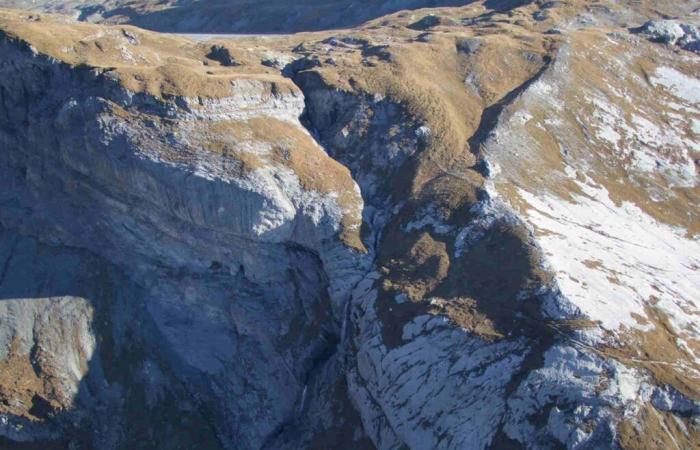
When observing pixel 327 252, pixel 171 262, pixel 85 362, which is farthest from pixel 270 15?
pixel 85 362

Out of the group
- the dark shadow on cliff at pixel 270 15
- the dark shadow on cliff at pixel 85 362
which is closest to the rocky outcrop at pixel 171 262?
the dark shadow on cliff at pixel 85 362

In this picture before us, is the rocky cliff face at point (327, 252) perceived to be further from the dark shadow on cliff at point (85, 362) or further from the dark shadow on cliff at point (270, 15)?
the dark shadow on cliff at point (270, 15)

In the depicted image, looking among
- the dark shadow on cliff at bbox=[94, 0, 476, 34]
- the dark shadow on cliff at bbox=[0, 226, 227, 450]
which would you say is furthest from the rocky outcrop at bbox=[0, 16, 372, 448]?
the dark shadow on cliff at bbox=[94, 0, 476, 34]

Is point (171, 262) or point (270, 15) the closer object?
point (171, 262)

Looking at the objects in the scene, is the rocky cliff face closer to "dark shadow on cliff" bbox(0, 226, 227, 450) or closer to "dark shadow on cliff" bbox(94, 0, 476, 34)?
"dark shadow on cliff" bbox(0, 226, 227, 450)

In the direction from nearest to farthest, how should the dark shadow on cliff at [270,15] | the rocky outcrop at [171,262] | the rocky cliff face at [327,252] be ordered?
1. the rocky cliff face at [327,252]
2. the rocky outcrop at [171,262]
3. the dark shadow on cliff at [270,15]

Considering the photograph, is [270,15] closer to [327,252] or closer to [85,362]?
[327,252]

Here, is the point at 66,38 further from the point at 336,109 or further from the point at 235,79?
the point at 336,109

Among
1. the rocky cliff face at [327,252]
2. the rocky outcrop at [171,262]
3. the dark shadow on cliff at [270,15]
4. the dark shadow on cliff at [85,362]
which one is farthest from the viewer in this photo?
the dark shadow on cliff at [270,15]
